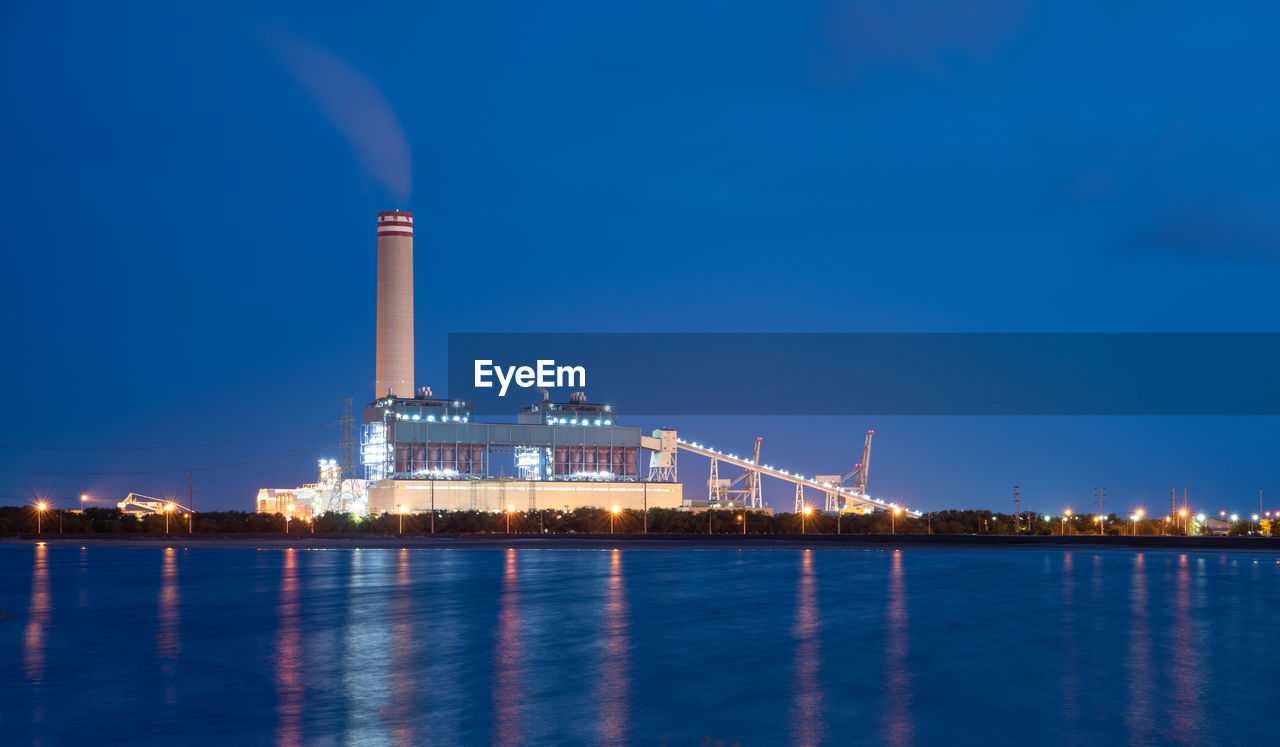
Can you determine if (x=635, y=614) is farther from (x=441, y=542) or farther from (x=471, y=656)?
(x=441, y=542)

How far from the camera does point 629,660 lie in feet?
74.0

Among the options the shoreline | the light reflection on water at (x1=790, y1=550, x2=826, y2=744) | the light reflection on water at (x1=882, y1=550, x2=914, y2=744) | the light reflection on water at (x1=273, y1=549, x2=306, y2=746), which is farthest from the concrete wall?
the light reflection on water at (x1=790, y1=550, x2=826, y2=744)

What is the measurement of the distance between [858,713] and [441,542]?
68288 millimetres

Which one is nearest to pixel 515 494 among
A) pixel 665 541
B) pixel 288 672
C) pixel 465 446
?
pixel 465 446

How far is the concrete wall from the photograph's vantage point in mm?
117875

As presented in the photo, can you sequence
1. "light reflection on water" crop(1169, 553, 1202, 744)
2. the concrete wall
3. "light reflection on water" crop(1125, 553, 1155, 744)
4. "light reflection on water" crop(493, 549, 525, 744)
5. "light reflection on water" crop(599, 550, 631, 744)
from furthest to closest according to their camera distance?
the concrete wall → "light reflection on water" crop(1169, 553, 1202, 744) → "light reflection on water" crop(1125, 553, 1155, 744) → "light reflection on water" crop(599, 550, 631, 744) → "light reflection on water" crop(493, 549, 525, 744)

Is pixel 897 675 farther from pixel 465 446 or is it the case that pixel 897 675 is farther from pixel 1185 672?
pixel 465 446

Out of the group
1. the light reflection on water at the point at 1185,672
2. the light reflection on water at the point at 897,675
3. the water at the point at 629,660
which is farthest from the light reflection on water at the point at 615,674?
the light reflection on water at the point at 1185,672

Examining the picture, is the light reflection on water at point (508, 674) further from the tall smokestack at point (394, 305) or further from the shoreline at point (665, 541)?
the tall smokestack at point (394, 305)

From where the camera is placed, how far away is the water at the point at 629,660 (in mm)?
16281

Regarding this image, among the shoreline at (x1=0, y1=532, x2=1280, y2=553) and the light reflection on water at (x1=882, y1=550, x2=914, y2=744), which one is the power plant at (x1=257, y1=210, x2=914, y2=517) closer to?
the shoreline at (x1=0, y1=532, x2=1280, y2=553)

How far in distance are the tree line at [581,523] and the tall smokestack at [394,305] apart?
884 inches

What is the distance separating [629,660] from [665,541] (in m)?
66.4

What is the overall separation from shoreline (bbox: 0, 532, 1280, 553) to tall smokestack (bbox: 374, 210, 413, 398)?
3432cm
